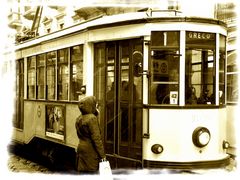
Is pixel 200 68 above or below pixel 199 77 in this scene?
above

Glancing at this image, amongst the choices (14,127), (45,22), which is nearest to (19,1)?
(14,127)

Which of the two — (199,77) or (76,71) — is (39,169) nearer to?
(76,71)

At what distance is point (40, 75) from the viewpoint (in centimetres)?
999

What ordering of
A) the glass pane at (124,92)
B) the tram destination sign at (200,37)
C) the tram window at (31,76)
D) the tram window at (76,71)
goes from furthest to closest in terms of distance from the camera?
the tram window at (31,76)
the tram window at (76,71)
the glass pane at (124,92)
the tram destination sign at (200,37)

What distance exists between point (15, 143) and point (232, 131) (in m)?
6.46

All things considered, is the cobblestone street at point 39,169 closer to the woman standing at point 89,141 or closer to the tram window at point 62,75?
the woman standing at point 89,141

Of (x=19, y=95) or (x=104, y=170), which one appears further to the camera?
(x=19, y=95)

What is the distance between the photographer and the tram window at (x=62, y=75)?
28.0 feet

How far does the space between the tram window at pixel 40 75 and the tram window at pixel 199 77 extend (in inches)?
168

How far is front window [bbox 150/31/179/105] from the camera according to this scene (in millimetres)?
6582

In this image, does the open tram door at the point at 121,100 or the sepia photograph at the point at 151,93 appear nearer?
the sepia photograph at the point at 151,93

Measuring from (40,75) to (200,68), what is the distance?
15.0 ft

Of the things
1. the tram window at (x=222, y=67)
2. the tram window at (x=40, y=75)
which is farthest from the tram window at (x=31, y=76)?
the tram window at (x=222, y=67)

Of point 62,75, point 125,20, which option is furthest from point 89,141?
point 62,75
